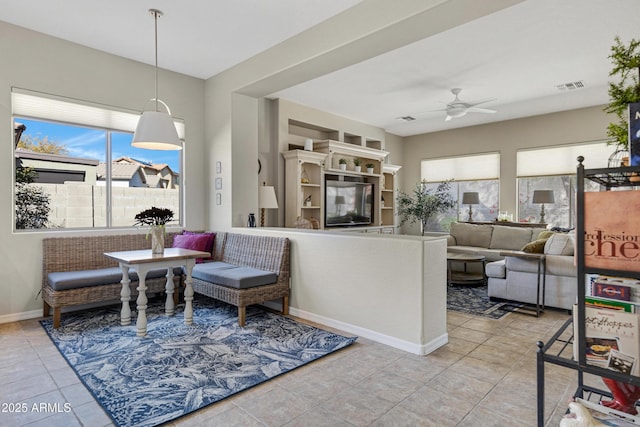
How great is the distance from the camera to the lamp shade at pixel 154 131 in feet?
10.7

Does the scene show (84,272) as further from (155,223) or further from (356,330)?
(356,330)

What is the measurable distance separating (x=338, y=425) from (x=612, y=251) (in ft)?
5.17

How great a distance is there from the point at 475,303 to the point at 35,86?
5.55m

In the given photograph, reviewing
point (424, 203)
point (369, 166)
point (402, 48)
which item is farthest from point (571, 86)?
point (369, 166)

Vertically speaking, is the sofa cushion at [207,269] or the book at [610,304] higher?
the book at [610,304]

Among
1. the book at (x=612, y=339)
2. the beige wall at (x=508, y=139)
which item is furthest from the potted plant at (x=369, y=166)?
the book at (x=612, y=339)

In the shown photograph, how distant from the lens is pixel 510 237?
640cm

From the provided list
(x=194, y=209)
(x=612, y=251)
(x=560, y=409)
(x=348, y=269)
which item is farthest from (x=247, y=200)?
(x=612, y=251)

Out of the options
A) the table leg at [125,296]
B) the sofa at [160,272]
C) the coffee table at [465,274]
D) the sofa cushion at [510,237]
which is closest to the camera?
the table leg at [125,296]

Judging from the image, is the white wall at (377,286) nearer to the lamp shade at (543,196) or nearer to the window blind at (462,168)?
the lamp shade at (543,196)

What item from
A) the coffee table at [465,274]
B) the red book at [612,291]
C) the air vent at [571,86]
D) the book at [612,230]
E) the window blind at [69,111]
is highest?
the air vent at [571,86]

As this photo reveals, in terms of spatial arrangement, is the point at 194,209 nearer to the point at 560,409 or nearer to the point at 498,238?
the point at 560,409

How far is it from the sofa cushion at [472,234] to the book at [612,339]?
579 centimetres

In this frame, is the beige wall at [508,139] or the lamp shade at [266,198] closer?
the lamp shade at [266,198]
